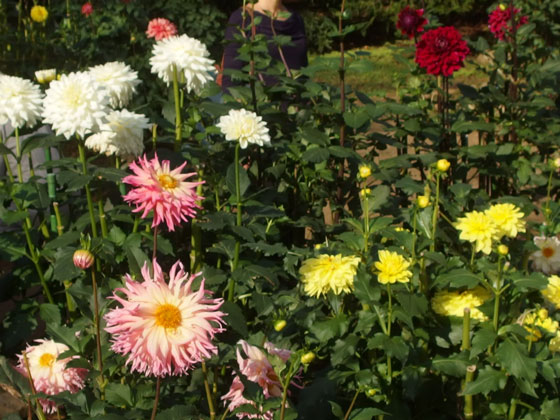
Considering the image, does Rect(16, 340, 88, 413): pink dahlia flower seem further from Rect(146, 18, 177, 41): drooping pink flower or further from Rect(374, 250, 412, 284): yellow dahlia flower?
Rect(146, 18, 177, 41): drooping pink flower

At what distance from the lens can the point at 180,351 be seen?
110 cm

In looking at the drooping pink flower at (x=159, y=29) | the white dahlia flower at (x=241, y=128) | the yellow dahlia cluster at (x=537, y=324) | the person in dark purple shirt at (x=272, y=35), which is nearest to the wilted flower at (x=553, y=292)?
the yellow dahlia cluster at (x=537, y=324)

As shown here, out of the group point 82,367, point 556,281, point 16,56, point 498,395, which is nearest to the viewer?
point 82,367

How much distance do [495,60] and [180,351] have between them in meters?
2.14

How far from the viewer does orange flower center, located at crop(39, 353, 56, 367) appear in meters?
1.53

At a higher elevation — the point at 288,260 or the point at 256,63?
the point at 256,63

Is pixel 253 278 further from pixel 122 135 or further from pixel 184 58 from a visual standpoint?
pixel 184 58

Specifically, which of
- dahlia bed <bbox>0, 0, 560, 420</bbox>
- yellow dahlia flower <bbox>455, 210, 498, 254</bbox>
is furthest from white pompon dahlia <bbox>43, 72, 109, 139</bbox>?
yellow dahlia flower <bbox>455, 210, 498, 254</bbox>

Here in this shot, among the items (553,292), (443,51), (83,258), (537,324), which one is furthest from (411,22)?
(83,258)

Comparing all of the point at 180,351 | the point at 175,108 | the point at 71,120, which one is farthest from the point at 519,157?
the point at 180,351

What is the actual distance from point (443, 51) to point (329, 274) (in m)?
1.31

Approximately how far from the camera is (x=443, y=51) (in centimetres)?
255

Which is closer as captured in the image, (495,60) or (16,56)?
(495,60)

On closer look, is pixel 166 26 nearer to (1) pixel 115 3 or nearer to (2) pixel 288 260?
(1) pixel 115 3
